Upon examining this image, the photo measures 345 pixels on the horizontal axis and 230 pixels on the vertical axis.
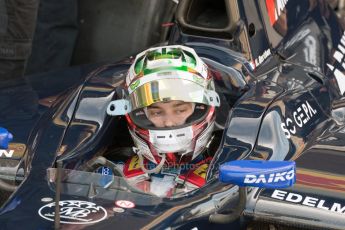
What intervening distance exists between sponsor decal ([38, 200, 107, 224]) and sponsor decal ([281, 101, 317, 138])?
1.03 metres

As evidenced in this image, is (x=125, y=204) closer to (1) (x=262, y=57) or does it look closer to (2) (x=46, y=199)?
(2) (x=46, y=199)

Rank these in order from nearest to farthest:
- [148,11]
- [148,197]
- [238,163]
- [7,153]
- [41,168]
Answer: [238,163] < [148,197] < [41,168] < [7,153] < [148,11]

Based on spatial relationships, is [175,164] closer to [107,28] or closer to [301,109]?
[301,109]

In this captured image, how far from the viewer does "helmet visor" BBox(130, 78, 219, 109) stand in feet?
15.6

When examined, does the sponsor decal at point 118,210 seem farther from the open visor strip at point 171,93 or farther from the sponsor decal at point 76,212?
the open visor strip at point 171,93

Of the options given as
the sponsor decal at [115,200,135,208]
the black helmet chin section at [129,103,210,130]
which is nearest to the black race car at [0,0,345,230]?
the sponsor decal at [115,200,135,208]

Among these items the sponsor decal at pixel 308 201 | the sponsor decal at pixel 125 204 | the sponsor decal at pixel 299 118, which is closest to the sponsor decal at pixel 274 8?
the sponsor decal at pixel 299 118

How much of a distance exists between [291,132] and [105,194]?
0.97m

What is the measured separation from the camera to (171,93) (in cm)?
476

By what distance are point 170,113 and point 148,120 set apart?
12 cm

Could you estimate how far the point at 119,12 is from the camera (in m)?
7.23

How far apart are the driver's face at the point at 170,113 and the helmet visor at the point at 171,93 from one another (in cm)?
4

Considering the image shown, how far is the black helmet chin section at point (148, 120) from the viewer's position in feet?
15.7

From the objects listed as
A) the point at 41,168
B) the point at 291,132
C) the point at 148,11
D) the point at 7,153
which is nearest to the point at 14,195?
the point at 41,168
